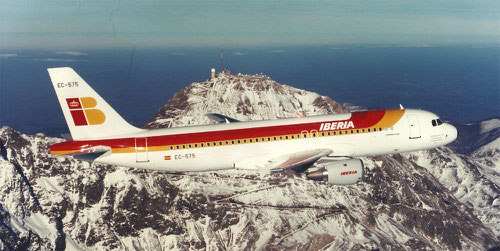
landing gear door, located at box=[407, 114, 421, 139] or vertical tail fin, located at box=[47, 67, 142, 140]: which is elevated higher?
vertical tail fin, located at box=[47, 67, 142, 140]

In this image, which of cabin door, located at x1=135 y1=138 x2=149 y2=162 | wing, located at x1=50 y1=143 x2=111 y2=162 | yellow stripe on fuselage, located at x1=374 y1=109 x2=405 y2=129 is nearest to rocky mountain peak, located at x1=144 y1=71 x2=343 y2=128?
yellow stripe on fuselage, located at x1=374 y1=109 x2=405 y2=129

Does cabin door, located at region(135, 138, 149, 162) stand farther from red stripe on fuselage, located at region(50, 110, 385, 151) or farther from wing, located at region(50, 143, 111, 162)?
wing, located at region(50, 143, 111, 162)

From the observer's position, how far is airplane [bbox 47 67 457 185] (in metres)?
45.5

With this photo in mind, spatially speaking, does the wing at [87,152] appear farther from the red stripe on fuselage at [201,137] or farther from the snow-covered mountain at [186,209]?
the snow-covered mountain at [186,209]

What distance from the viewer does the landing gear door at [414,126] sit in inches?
2090

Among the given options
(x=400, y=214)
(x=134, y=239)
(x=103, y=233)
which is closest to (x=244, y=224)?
(x=134, y=239)

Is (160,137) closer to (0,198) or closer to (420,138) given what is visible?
(420,138)

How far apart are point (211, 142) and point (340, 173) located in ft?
50.6

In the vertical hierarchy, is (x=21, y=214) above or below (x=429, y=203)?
above

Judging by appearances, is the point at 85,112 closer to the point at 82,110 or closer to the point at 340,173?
the point at 82,110

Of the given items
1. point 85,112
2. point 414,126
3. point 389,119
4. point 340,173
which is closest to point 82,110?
point 85,112

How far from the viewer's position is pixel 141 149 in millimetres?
46250

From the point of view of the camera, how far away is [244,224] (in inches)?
5960

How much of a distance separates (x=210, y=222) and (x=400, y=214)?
8484 centimetres
